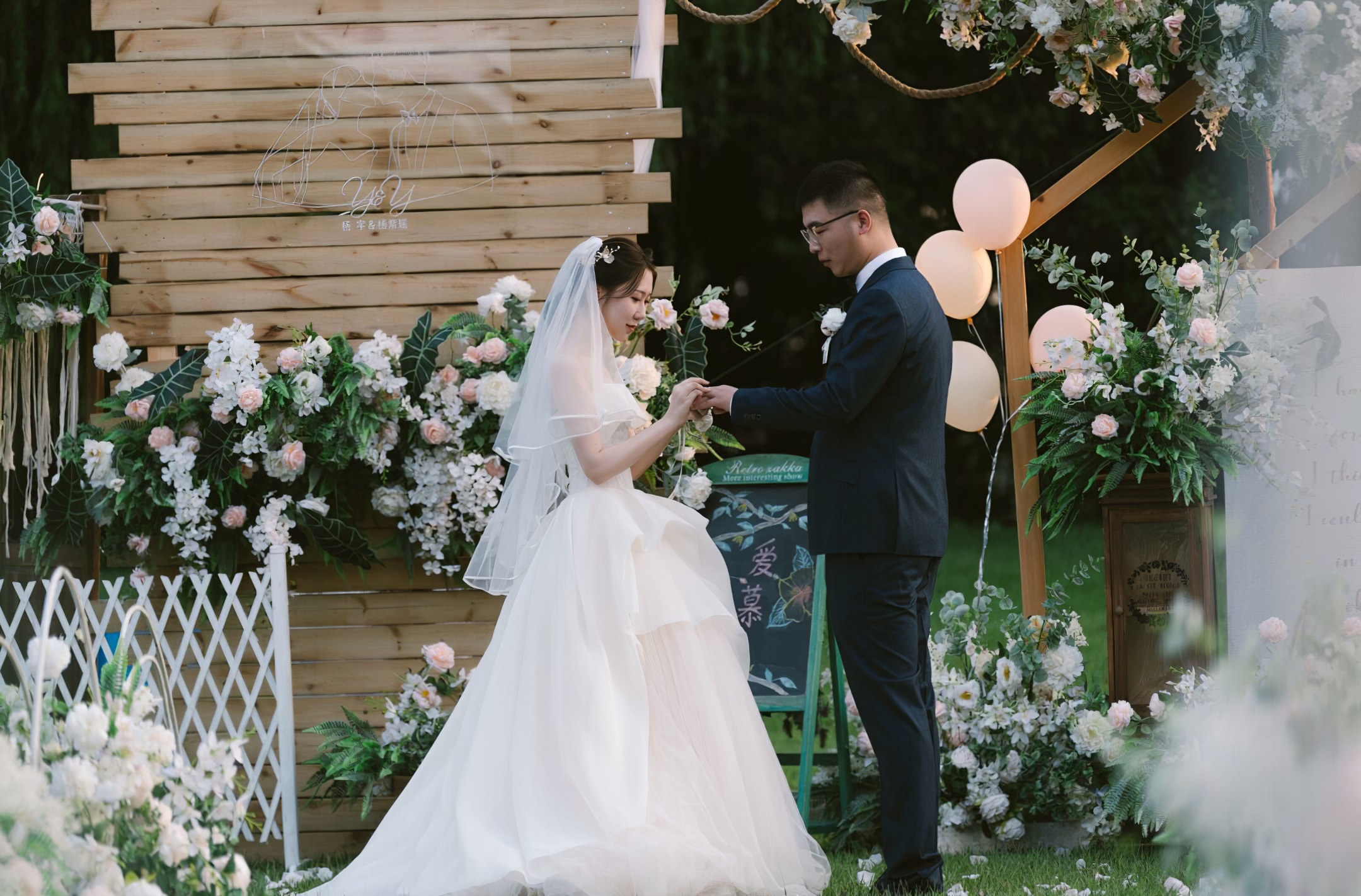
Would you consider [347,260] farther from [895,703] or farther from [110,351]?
[895,703]

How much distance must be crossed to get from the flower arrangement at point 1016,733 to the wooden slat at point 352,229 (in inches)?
76.1

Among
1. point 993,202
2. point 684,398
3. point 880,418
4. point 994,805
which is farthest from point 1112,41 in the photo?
point 994,805

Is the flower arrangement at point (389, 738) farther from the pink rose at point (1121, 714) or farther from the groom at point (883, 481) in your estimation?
the pink rose at point (1121, 714)

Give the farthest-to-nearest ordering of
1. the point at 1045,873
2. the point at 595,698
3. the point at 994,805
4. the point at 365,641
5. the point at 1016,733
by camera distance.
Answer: the point at 365,641 < the point at 1016,733 < the point at 994,805 < the point at 1045,873 < the point at 595,698

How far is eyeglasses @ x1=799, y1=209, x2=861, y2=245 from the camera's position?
10.7 ft

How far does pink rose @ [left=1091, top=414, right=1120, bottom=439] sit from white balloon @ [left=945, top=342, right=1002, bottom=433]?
2.02 ft

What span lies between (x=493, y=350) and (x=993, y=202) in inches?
68.2

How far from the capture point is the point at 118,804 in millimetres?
1479

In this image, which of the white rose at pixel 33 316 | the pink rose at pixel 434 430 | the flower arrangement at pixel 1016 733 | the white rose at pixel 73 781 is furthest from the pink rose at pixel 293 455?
the white rose at pixel 73 781

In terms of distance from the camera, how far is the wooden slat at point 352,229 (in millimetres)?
4453

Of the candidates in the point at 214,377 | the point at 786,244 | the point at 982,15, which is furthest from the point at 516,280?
the point at 786,244

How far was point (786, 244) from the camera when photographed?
930cm

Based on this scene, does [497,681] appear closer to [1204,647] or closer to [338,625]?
[338,625]

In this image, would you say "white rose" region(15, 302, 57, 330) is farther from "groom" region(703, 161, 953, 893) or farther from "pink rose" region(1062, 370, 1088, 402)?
"pink rose" region(1062, 370, 1088, 402)
